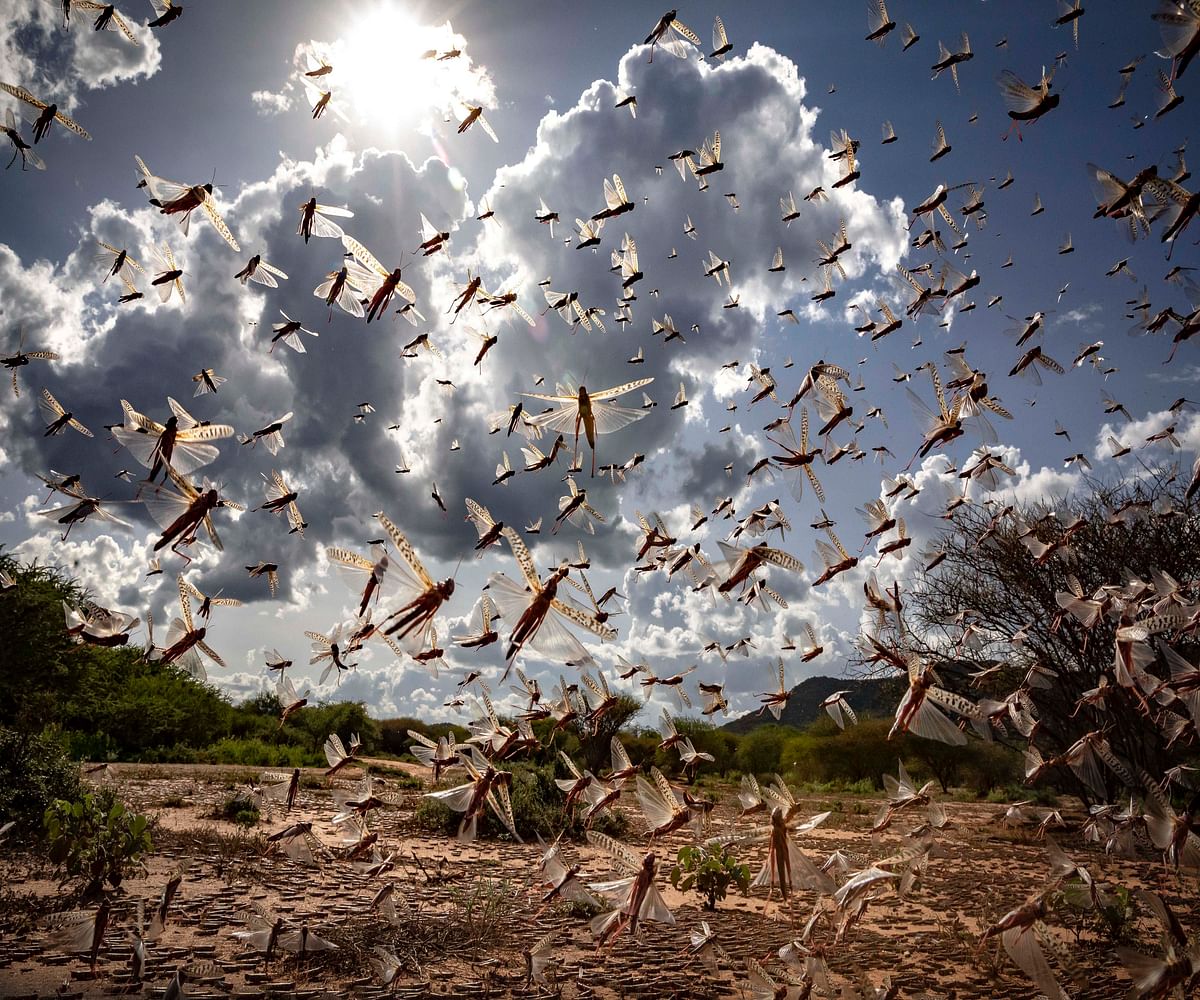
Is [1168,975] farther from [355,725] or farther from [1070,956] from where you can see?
[355,725]

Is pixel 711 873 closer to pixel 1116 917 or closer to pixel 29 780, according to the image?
pixel 1116 917

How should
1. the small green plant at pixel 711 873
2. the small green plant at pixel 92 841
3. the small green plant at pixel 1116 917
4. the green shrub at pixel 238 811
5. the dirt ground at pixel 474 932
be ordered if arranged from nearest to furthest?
the dirt ground at pixel 474 932 < the small green plant at pixel 92 841 < the small green plant at pixel 1116 917 < the small green plant at pixel 711 873 < the green shrub at pixel 238 811

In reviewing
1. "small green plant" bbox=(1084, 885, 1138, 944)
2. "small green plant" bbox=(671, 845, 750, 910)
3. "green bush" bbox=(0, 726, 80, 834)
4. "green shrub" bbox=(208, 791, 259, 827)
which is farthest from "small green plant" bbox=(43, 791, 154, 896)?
"small green plant" bbox=(1084, 885, 1138, 944)

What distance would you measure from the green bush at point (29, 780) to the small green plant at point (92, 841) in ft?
2.50

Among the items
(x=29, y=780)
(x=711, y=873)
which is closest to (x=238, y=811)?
(x=29, y=780)

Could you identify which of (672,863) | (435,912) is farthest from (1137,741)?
(435,912)

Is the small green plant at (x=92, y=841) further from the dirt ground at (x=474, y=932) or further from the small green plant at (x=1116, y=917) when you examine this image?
the small green plant at (x=1116, y=917)

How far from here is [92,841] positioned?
17.2 feet

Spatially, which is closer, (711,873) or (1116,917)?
(1116,917)

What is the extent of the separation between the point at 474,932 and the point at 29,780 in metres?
4.51

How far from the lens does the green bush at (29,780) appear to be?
600 centimetres

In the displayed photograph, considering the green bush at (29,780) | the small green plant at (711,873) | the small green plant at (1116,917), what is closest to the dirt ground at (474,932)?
the small green plant at (1116,917)

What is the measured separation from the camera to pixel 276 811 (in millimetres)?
11125

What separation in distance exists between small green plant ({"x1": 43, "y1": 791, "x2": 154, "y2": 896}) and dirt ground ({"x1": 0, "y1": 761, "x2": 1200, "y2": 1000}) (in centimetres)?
26
